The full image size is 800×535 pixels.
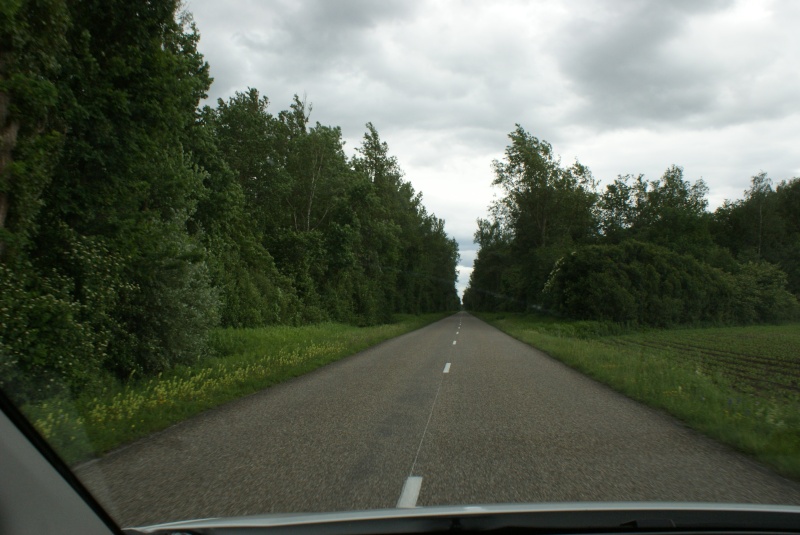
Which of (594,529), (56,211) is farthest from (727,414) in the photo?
(56,211)

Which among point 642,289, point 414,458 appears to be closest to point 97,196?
point 414,458

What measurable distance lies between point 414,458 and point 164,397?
4936 millimetres

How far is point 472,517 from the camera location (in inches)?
102

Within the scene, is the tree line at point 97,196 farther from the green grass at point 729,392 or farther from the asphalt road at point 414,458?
the green grass at point 729,392

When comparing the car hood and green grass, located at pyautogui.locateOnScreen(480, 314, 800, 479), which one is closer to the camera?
the car hood

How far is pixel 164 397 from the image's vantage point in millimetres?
8766

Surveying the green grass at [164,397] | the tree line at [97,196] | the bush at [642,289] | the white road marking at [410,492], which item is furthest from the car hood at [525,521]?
the bush at [642,289]

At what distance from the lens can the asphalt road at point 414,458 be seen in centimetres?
449

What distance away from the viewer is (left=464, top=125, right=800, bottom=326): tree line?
132 ft

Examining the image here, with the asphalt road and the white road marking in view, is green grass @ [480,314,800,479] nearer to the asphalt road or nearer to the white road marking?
the asphalt road

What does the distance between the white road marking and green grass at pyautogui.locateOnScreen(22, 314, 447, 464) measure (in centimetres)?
323

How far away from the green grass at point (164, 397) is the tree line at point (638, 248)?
89.8 ft

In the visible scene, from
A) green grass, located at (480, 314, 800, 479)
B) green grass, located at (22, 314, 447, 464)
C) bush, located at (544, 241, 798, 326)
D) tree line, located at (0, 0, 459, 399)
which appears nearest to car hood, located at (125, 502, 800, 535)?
green grass, located at (480, 314, 800, 479)

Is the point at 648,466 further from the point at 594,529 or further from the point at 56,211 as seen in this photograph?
the point at 56,211
